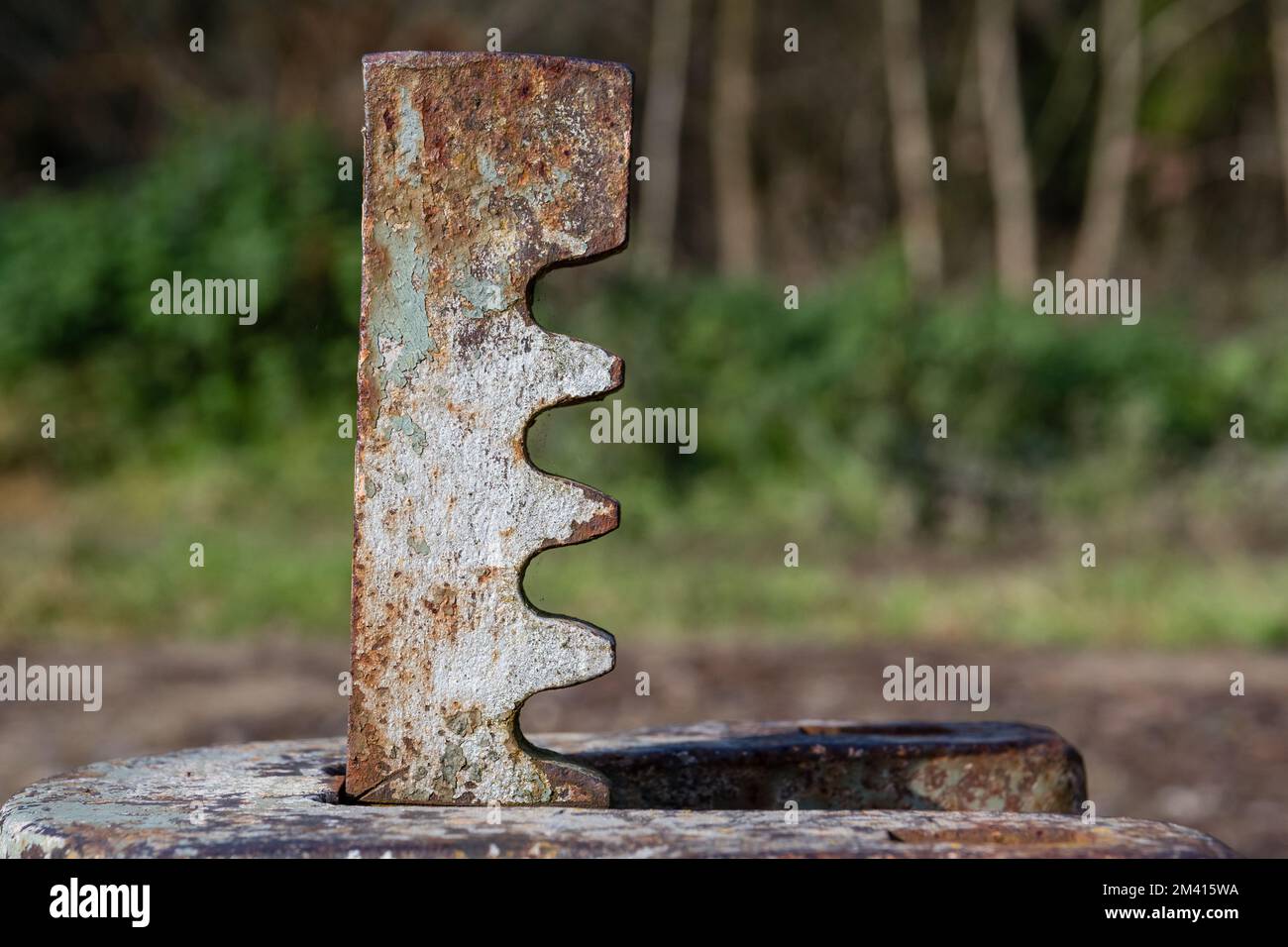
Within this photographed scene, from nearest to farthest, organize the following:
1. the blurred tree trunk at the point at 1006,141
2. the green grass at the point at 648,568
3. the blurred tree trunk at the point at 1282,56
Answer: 1. the green grass at the point at 648,568
2. the blurred tree trunk at the point at 1282,56
3. the blurred tree trunk at the point at 1006,141

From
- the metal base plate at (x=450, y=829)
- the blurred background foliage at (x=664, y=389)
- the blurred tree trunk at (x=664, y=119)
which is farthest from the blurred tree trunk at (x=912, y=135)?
the metal base plate at (x=450, y=829)

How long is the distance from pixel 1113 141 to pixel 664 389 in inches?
273

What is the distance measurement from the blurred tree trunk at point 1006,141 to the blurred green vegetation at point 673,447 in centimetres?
339

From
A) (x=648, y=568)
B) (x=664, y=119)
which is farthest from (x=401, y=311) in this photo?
(x=664, y=119)

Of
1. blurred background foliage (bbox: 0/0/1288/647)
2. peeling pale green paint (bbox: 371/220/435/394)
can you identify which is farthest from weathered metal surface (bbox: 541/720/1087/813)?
blurred background foliage (bbox: 0/0/1288/647)

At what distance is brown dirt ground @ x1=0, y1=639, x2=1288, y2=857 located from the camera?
418 cm

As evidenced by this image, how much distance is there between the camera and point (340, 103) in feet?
34.8

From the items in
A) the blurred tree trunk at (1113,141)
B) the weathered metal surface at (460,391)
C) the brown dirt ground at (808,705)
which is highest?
the blurred tree trunk at (1113,141)

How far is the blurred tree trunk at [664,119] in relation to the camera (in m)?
13.3

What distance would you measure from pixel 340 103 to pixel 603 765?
9.57 m

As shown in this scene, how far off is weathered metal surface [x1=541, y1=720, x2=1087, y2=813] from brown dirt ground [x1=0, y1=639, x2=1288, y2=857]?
7.28ft

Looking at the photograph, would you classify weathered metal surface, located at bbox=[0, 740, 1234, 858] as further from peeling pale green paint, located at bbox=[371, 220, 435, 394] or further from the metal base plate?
peeling pale green paint, located at bbox=[371, 220, 435, 394]

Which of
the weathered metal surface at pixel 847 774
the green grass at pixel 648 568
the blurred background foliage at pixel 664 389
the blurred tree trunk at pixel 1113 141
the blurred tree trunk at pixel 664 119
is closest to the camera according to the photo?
the weathered metal surface at pixel 847 774

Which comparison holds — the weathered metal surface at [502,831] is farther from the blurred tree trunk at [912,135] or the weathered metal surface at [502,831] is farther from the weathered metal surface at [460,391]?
the blurred tree trunk at [912,135]
